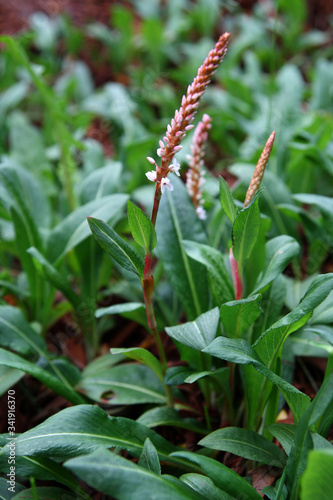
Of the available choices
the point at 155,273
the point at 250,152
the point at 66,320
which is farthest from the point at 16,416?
the point at 250,152

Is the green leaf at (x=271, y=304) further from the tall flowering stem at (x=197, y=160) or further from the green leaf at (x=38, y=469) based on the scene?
the green leaf at (x=38, y=469)

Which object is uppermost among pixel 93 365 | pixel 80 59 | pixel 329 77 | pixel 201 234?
pixel 80 59

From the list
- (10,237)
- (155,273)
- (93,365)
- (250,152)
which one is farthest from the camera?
(250,152)

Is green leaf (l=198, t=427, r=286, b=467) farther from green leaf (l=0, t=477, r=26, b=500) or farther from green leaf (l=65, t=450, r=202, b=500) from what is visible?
green leaf (l=0, t=477, r=26, b=500)

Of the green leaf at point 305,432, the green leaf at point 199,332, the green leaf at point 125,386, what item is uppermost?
the green leaf at point 199,332

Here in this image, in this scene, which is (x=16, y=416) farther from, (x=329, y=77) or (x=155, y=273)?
(x=329, y=77)

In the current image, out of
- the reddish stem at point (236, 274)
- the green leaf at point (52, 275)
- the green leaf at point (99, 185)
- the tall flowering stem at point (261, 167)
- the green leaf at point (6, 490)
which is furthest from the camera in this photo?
the green leaf at point (99, 185)

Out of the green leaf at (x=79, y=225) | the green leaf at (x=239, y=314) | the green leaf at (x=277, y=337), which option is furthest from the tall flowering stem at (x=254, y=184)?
the green leaf at (x=79, y=225)

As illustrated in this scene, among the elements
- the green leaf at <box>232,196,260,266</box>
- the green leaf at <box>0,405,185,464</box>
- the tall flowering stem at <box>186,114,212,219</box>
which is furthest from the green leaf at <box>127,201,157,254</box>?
the green leaf at <box>0,405,185,464</box>
